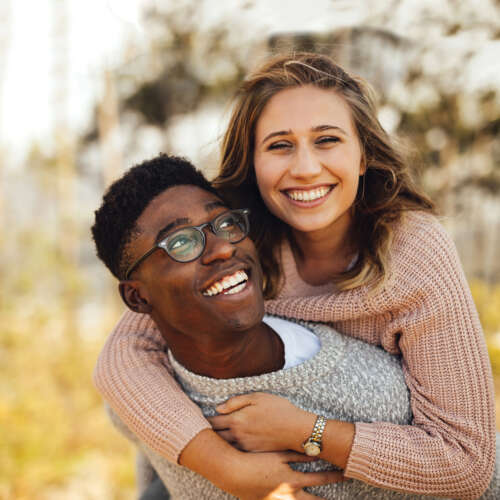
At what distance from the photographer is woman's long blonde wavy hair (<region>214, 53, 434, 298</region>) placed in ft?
7.18

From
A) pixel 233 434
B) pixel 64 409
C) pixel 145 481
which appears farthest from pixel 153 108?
pixel 233 434

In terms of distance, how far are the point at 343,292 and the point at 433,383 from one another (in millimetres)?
512

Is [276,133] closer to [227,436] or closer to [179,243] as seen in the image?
[179,243]

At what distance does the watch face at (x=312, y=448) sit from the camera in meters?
1.78

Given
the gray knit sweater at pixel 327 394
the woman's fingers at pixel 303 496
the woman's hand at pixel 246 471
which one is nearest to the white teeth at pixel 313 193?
the gray knit sweater at pixel 327 394

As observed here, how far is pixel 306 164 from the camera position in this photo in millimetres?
2049

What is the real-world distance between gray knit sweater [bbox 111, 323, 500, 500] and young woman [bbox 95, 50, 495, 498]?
6 centimetres

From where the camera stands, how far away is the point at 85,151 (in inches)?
224

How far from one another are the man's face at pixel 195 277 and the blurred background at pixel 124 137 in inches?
39.8

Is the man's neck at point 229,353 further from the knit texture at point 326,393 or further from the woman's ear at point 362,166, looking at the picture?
the woman's ear at point 362,166

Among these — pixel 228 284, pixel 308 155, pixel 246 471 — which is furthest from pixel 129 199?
pixel 246 471

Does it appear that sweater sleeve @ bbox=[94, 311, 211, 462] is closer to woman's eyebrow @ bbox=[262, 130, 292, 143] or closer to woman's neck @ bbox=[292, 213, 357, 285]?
woman's neck @ bbox=[292, 213, 357, 285]

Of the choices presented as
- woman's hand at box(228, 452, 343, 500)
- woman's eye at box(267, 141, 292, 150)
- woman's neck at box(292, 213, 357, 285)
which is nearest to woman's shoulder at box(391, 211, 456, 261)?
woman's neck at box(292, 213, 357, 285)

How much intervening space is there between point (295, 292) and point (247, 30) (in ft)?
7.41
